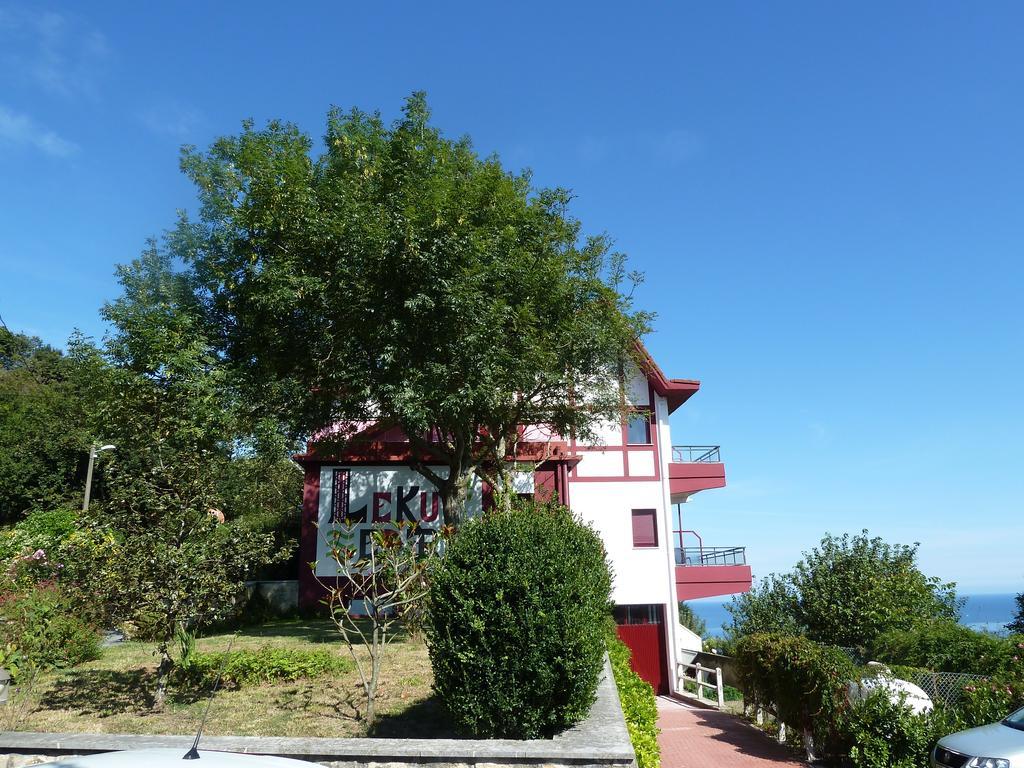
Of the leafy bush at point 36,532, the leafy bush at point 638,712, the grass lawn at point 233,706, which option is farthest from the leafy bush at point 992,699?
the leafy bush at point 36,532

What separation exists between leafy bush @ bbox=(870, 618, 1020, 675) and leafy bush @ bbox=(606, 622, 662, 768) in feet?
19.1

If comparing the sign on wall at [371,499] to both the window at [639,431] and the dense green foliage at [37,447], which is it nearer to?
the window at [639,431]

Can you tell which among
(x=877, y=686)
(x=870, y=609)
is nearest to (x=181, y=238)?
(x=877, y=686)

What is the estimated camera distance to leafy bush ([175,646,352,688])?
1005 cm

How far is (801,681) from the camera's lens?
11.9 meters

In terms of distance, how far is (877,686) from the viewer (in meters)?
10.4

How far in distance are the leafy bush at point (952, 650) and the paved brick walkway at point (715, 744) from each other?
3.09m

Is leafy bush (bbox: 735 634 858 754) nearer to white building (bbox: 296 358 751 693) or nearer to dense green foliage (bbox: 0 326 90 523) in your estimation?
white building (bbox: 296 358 751 693)

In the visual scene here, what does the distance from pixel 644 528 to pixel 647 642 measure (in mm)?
3633

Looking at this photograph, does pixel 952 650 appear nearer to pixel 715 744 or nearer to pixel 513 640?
pixel 715 744

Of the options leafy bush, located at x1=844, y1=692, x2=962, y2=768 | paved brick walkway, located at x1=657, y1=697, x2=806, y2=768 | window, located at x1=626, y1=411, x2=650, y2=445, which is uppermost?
window, located at x1=626, y1=411, x2=650, y2=445

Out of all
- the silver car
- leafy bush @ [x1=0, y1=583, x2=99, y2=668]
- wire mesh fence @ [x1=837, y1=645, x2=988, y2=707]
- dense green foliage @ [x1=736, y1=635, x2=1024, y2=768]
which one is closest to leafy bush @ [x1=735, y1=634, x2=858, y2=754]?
dense green foliage @ [x1=736, y1=635, x2=1024, y2=768]

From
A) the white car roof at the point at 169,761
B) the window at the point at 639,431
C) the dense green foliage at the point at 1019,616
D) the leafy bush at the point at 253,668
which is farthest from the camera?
the window at the point at 639,431

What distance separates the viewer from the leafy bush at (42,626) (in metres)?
8.62
